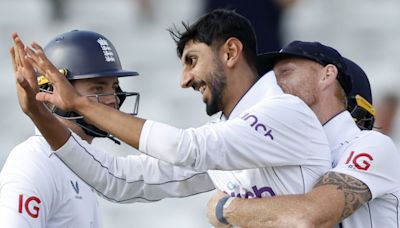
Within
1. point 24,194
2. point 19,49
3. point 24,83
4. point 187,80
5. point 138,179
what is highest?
point 19,49

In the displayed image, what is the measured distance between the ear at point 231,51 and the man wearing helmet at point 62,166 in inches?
28.3

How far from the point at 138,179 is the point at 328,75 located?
3.22ft

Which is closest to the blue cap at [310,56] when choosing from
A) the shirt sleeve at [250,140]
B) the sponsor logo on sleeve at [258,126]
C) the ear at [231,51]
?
the ear at [231,51]

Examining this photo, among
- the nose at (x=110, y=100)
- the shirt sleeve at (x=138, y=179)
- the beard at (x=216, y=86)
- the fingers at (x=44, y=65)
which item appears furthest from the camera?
the nose at (x=110, y=100)

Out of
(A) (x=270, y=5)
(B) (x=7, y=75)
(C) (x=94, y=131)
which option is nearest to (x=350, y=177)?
(C) (x=94, y=131)

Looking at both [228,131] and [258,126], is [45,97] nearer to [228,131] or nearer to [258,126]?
[228,131]

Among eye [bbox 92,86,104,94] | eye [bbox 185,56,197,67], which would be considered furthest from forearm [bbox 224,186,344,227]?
eye [bbox 92,86,104,94]

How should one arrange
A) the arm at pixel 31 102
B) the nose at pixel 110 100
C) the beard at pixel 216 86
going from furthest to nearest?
the nose at pixel 110 100, the beard at pixel 216 86, the arm at pixel 31 102

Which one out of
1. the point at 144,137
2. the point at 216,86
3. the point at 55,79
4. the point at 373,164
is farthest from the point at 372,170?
the point at 55,79

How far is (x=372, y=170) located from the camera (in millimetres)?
4918

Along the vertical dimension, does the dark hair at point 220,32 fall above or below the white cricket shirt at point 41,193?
above

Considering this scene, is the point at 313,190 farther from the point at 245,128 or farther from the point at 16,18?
the point at 16,18

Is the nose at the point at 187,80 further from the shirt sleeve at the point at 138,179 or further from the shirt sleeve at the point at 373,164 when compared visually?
the shirt sleeve at the point at 373,164

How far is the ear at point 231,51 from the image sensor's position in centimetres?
505
